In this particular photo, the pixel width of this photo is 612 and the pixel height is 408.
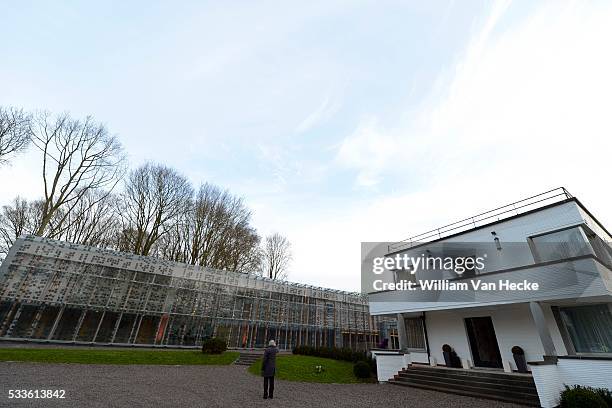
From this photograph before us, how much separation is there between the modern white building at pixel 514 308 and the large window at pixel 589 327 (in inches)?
1.1

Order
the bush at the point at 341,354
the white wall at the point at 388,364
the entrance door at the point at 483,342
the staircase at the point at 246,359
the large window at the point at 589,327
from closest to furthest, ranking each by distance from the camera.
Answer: the large window at the point at 589,327 → the entrance door at the point at 483,342 → the white wall at the point at 388,364 → the bush at the point at 341,354 → the staircase at the point at 246,359

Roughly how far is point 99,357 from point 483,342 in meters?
17.7

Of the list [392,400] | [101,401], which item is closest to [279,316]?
[392,400]

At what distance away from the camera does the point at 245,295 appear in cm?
2209

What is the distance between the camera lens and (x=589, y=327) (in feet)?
30.5

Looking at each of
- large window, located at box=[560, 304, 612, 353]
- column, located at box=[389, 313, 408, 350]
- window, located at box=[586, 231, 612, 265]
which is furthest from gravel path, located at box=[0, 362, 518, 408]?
window, located at box=[586, 231, 612, 265]

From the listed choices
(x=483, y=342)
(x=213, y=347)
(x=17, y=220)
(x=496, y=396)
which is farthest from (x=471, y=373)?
(x=17, y=220)

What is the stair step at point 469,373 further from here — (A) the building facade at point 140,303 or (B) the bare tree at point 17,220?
(B) the bare tree at point 17,220

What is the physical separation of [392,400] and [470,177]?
11462 mm

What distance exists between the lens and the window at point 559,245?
949cm

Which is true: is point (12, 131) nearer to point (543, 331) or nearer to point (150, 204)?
point (150, 204)

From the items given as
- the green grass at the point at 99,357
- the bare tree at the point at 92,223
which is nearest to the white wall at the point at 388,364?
the green grass at the point at 99,357

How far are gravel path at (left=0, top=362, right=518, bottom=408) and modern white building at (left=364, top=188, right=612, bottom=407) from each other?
1.51m

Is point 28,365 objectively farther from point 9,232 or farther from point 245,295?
point 9,232
